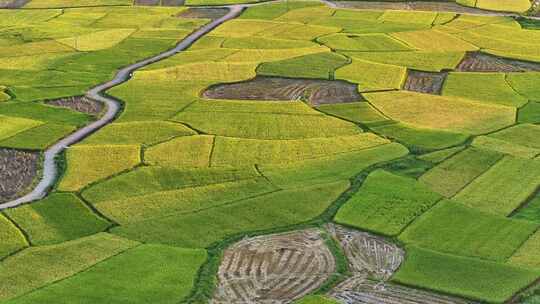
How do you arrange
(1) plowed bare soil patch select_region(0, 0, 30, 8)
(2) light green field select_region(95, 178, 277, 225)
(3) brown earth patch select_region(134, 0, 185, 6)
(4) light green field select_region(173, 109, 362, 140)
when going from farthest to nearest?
(3) brown earth patch select_region(134, 0, 185, 6) < (1) plowed bare soil patch select_region(0, 0, 30, 8) < (4) light green field select_region(173, 109, 362, 140) < (2) light green field select_region(95, 178, 277, 225)

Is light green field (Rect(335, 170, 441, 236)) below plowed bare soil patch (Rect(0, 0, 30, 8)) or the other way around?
below

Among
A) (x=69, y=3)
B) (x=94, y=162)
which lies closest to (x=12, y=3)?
(x=69, y=3)

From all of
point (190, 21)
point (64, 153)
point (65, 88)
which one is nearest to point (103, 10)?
point (190, 21)

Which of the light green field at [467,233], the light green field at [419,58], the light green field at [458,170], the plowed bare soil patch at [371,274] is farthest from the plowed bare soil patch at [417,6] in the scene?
the plowed bare soil patch at [371,274]

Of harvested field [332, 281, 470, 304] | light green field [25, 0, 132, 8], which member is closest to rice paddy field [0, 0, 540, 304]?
harvested field [332, 281, 470, 304]

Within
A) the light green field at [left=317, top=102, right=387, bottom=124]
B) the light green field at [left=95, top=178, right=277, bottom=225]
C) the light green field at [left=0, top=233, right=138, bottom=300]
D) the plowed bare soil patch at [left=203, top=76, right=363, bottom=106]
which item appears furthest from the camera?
the plowed bare soil patch at [left=203, top=76, right=363, bottom=106]

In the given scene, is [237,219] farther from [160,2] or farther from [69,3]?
[69,3]

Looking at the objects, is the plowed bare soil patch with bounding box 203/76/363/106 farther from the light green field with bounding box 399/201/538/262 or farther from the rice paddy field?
the light green field with bounding box 399/201/538/262

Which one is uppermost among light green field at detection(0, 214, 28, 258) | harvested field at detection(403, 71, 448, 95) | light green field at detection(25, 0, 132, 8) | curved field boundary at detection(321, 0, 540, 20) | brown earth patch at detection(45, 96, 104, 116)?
curved field boundary at detection(321, 0, 540, 20)
